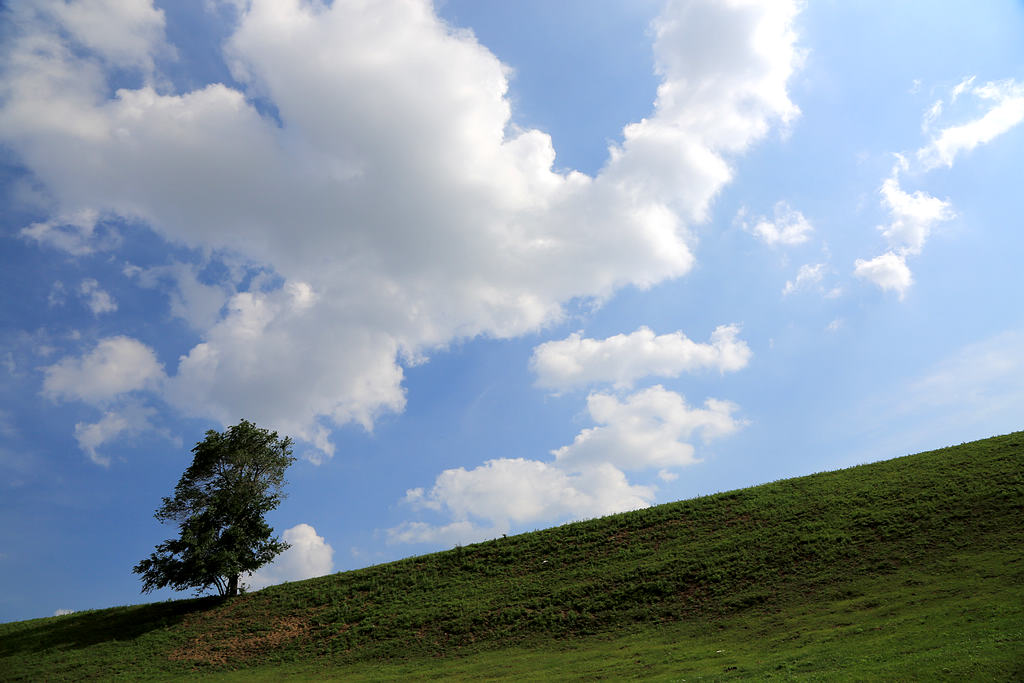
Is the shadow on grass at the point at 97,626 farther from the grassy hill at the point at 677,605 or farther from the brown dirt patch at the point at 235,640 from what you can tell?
the brown dirt patch at the point at 235,640

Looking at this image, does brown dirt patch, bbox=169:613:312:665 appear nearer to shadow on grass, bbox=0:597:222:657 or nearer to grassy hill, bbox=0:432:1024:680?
grassy hill, bbox=0:432:1024:680

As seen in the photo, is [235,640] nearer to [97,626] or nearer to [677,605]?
[97,626]

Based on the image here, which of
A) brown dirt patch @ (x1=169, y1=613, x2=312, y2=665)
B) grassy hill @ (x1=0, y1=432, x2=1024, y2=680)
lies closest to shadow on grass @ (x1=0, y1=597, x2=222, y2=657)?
grassy hill @ (x1=0, y1=432, x2=1024, y2=680)

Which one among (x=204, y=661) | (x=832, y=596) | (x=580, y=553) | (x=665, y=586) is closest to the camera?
(x=832, y=596)

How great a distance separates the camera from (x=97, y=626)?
49.6m

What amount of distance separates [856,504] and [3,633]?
73885mm

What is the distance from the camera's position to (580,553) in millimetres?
47969

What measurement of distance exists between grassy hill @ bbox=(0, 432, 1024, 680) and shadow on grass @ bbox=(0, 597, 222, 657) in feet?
0.75

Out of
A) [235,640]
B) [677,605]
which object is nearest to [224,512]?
[235,640]

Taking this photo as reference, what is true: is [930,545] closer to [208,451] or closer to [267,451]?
[267,451]

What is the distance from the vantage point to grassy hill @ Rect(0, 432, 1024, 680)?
78.4ft

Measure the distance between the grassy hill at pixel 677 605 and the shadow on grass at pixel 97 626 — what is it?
0.23m

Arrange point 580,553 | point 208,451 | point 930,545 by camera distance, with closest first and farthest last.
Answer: point 930,545
point 580,553
point 208,451

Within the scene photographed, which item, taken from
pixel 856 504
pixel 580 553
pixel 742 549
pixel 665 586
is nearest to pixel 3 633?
pixel 580 553
